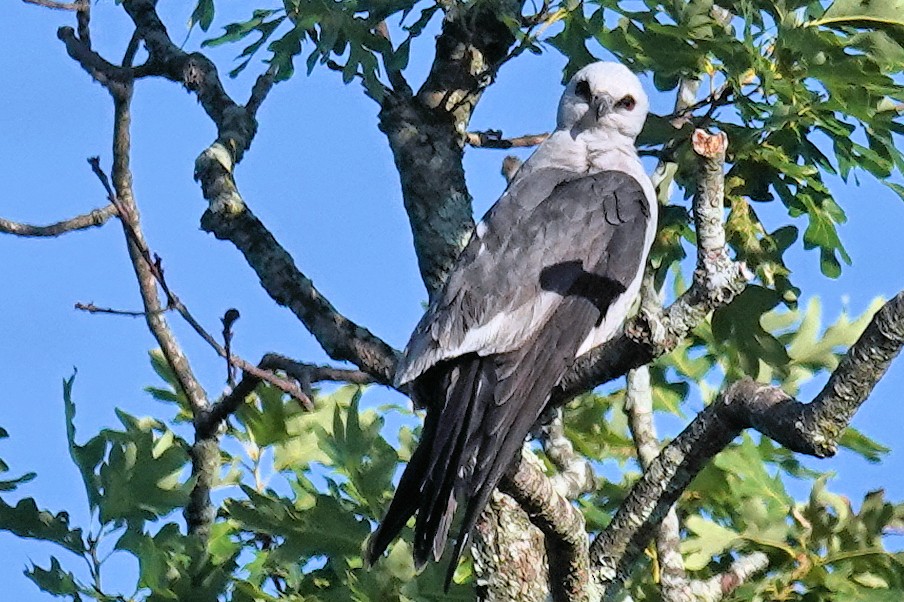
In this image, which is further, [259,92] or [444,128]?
[259,92]

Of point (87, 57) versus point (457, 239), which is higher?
point (87, 57)

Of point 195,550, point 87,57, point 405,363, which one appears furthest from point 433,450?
point 87,57

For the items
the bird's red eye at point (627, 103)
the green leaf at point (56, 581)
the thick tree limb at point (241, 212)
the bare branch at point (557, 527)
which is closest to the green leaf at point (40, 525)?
the green leaf at point (56, 581)

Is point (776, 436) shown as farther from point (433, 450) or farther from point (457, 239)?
point (457, 239)

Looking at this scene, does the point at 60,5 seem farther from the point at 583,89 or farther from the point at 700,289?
the point at 700,289

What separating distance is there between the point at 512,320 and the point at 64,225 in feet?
5.11

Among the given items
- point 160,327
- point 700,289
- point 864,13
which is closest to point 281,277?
point 160,327

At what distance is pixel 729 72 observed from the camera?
382cm

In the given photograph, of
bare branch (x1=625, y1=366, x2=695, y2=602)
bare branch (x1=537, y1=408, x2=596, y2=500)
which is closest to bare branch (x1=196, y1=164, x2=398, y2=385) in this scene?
bare branch (x1=537, y1=408, x2=596, y2=500)

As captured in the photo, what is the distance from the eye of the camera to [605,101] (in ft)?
16.5

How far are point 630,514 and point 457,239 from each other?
107 cm

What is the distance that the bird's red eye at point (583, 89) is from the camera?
17.0 ft

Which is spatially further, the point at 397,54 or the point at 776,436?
the point at 397,54

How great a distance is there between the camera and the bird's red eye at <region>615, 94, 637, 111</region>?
16.5 ft
